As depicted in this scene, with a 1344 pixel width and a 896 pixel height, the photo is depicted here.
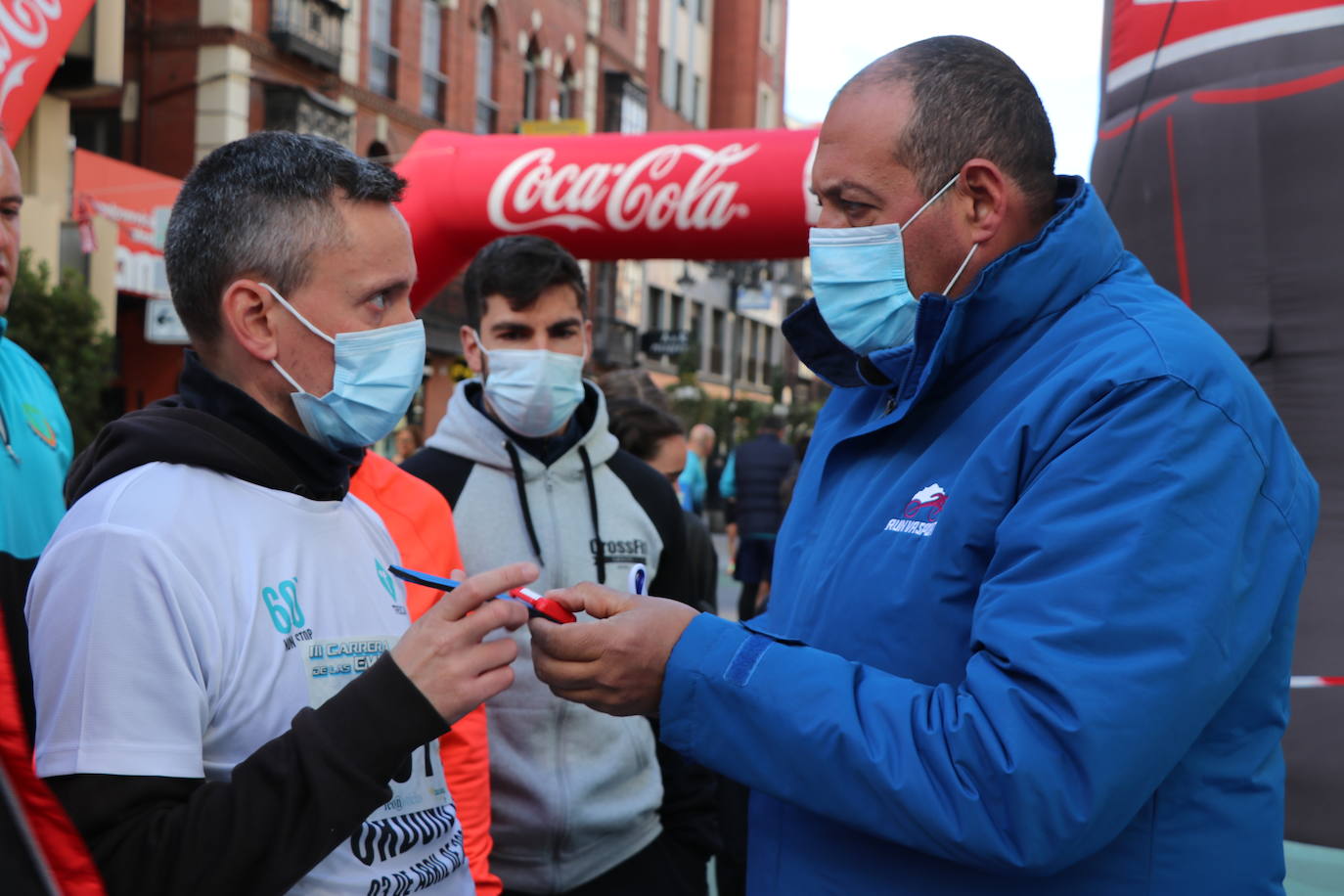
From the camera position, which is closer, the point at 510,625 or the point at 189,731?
the point at 189,731

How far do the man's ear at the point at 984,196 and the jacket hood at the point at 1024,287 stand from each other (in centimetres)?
→ 8

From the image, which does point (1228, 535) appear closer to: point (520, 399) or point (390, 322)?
point (390, 322)

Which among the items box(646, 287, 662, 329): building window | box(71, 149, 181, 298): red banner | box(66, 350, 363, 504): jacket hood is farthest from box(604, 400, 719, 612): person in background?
box(646, 287, 662, 329): building window

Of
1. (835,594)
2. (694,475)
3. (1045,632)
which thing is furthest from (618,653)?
(694,475)

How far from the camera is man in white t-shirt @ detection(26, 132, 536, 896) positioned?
1.57 metres

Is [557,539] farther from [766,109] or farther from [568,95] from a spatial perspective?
[766,109]

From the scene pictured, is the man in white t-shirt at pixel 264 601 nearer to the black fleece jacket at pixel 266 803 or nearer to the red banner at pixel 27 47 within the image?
the black fleece jacket at pixel 266 803

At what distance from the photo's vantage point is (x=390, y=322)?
7.04ft

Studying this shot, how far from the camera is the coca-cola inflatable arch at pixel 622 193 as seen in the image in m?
7.56

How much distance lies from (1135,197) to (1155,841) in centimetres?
319

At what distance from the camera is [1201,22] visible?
13.8 feet

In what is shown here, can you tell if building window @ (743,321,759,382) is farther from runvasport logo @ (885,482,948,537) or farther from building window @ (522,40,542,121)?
runvasport logo @ (885,482,948,537)

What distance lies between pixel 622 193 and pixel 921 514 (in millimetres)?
6302

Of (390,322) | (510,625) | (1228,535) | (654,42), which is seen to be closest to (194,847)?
(510,625)
